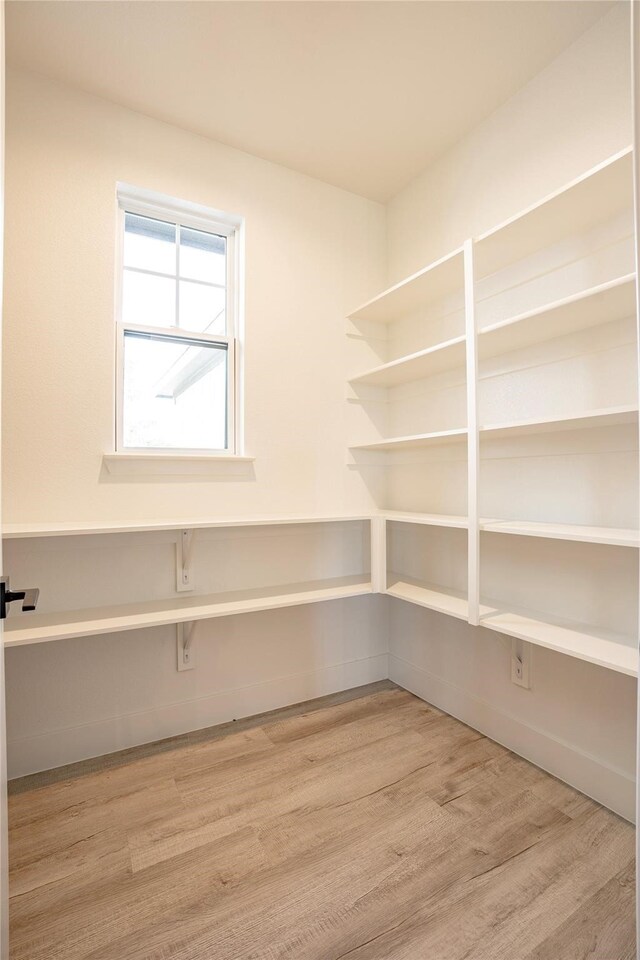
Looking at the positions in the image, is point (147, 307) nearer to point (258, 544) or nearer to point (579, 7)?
point (258, 544)

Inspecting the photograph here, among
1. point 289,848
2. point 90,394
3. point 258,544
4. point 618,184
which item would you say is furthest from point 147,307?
point 289,848

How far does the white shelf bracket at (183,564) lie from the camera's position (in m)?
2.09

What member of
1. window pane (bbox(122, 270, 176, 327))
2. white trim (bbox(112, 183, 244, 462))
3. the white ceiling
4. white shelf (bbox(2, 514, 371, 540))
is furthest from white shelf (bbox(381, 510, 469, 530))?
the white ceiling

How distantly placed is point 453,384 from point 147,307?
150cm

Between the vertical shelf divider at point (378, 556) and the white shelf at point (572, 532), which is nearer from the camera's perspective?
the white shelf at point (572, 532)

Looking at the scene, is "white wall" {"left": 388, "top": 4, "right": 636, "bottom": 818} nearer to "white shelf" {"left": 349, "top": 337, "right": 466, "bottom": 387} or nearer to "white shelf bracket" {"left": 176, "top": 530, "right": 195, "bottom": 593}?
"white shelf" {"left": 349, "top": 337, "right": 466, "bottom": 387}

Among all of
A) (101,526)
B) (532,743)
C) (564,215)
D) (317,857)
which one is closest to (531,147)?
(564,215)

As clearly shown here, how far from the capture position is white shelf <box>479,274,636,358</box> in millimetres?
1429

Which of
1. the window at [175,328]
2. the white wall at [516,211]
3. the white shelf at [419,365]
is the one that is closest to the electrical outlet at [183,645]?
the window at [175,328]

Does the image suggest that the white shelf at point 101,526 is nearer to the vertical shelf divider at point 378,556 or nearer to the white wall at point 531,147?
the vertical shelf divider at point 378,556

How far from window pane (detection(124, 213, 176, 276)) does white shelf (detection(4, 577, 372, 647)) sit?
153 centimetres

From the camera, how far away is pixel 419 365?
226 centimetres

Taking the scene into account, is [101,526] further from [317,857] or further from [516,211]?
[516,211]

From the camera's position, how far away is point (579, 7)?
1.63m
